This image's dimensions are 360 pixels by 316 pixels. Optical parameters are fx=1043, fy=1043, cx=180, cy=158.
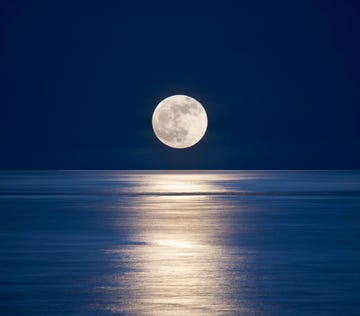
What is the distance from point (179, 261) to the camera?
14.7 metres

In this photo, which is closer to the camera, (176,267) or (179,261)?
(176,267)

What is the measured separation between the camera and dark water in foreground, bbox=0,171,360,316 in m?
10.7

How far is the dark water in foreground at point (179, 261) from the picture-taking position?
35.2ft

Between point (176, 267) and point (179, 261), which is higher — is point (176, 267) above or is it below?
below

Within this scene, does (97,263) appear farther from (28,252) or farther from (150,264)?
(28,252)

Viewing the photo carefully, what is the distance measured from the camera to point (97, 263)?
14477mm

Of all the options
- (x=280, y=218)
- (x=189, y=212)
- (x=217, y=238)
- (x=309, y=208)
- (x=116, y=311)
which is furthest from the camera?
(x=309, y=208)

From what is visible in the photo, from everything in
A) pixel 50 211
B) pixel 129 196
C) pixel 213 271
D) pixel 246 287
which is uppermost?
pixel 129 196

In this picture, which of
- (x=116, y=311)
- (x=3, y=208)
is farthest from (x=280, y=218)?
(x=116, y=311)

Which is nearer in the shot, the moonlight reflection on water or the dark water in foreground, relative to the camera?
the moonlight reflection on water

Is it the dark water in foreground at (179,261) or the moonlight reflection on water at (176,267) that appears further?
the dark water in foreground at (179,261)

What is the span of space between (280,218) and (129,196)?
41.4ft

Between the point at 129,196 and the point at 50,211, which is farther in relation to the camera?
the point at 129,196

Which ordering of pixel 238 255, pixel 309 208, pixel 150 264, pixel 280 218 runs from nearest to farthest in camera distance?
pixel 150 264 < pixel 238 255 < pixel 280 218 < pixel 309 208
